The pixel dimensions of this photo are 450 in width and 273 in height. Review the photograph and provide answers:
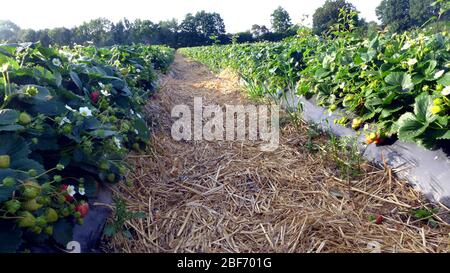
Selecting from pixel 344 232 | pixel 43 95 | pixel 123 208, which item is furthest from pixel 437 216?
pixel 43 95

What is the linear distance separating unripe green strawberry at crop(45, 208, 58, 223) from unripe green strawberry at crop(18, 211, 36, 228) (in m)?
0.10

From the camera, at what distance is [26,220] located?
101 cm

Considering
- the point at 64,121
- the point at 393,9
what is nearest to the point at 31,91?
the point at 64,121

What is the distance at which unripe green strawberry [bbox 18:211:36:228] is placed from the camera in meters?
1.01

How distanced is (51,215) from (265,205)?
115 centimetres

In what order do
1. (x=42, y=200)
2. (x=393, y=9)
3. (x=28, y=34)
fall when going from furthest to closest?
(x=393, y=9) → (x=28, y=34) → (x=42, y=200)

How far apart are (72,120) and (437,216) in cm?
184

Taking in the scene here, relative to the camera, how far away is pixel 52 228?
3.77ft

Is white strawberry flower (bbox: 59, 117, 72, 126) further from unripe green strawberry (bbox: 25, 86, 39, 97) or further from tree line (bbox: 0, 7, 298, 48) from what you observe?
tree line (bbox: 0, 7, 298, 48)

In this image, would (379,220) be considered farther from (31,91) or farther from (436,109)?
(31,91)

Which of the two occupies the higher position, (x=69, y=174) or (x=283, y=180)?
(x=69, y=174)

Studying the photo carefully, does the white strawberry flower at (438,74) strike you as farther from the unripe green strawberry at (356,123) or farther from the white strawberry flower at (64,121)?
the white strawberry flower at (64,121)

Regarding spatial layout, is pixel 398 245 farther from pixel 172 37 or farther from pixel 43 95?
pixel 172 37

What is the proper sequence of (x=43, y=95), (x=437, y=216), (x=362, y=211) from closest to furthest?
1. (x=43, y=95)
2. (x=437, y=216)
3. (x=362, y=211)
